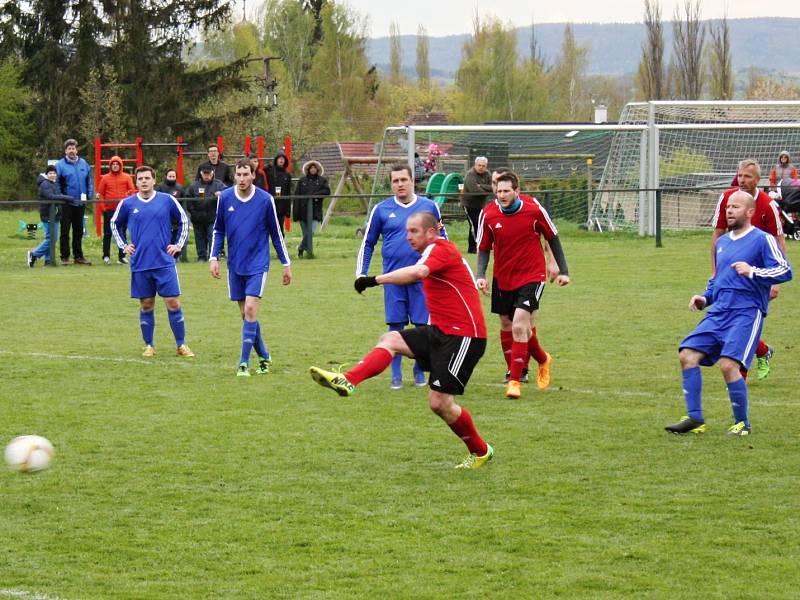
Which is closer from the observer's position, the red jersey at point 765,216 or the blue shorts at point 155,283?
the red jersey at point 765,216

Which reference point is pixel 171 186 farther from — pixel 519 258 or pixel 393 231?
pixel 519 258

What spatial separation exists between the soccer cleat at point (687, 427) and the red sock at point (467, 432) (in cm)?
169

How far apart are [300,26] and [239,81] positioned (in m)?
33.4

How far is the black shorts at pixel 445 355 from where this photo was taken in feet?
25.6

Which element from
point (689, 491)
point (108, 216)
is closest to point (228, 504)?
point (689, 491)

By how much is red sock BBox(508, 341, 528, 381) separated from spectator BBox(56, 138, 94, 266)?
1418 centimetres

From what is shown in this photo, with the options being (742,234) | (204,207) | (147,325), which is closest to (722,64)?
(204,207)

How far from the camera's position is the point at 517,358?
1089 centimetres

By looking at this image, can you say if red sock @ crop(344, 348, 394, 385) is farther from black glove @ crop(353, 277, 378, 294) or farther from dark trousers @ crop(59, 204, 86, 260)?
dark trousers @ crop(59, 204, 86, 260)

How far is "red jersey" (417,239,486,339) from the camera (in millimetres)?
7918

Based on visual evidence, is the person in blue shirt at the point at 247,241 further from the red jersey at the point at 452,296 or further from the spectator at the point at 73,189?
the spectator at the point at 73,189

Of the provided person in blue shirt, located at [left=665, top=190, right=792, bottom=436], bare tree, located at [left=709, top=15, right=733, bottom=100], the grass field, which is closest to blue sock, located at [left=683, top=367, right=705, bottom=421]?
person in blue shirt, located at [left=665, top=190, right=792, bottom=436]

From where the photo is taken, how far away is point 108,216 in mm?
24875

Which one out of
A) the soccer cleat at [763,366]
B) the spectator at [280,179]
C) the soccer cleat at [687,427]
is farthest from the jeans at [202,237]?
the soccer cleat at [687,427]
